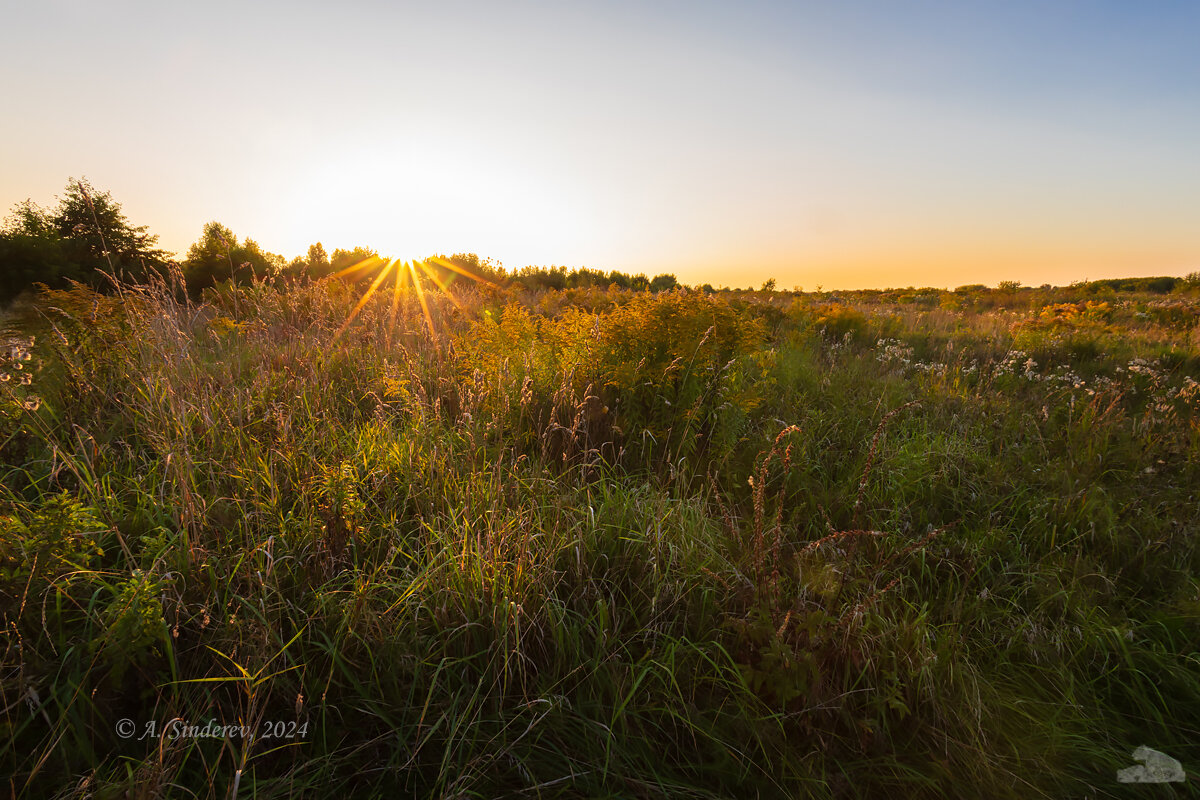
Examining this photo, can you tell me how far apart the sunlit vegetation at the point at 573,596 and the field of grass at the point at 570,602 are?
0.6 inches

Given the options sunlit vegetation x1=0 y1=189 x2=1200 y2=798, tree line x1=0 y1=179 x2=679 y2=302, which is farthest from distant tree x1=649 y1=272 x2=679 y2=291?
sunlit vegetation x1=0 y1=189 x2=1200 y2=798

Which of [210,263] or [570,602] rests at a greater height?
[210,263]

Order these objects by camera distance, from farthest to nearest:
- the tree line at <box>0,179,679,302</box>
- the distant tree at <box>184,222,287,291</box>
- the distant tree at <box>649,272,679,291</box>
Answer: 1. the distant tree at <box>649,272,679,291</box>
2. the distant tree at <box>184,222,287,291</box>
3. the tree line at <box>0,179,679,302</box>

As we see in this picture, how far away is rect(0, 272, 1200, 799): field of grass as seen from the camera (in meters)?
1.14

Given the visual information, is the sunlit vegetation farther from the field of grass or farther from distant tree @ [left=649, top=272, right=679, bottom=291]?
distant tree @ [left=649, top=272, right=679, bottom=291]

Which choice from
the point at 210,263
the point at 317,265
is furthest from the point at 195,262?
the point at 317,265

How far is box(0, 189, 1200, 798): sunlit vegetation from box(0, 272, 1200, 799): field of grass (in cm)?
2

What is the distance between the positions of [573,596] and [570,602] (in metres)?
0.08

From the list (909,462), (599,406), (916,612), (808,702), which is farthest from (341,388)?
(909,462)

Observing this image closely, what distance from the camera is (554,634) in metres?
1.38

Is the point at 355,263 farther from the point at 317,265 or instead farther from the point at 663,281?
the point at 663,281

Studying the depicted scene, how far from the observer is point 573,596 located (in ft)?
5.00

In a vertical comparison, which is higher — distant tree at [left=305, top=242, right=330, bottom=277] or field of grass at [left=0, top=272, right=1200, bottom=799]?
distant tree at [left=305, top=242, right=330, bottom=277]

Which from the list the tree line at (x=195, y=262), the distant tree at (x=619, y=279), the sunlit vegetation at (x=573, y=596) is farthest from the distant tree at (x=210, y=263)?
the sunlit vegetation at (x=573, y=596)
